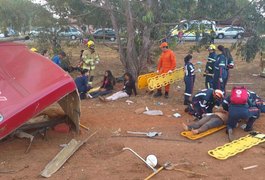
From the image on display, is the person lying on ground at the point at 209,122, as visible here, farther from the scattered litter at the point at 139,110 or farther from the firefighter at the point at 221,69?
the firefighter at the point at 221,69

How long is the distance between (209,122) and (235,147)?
1.03m

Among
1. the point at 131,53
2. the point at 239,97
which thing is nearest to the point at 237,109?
the point at 239,97

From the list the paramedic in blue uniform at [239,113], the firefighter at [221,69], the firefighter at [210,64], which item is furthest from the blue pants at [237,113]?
the firefighter at [210,64]

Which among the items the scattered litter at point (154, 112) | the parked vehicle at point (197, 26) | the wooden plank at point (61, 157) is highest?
the parked vehicle at point (197, 26)

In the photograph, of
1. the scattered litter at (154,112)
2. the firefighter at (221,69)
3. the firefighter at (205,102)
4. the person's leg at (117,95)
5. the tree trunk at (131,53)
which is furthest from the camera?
the tree trunk at (131,53)

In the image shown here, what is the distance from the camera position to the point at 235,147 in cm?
685

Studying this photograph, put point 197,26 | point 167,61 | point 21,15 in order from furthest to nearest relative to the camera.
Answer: point 21,15 → point 197,26 → point 167,61

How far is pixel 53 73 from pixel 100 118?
92.4 inches

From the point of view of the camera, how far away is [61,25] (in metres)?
15.1

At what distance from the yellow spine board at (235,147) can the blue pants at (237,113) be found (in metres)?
0.37

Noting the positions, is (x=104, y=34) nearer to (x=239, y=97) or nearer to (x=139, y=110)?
(x=139, y=110)

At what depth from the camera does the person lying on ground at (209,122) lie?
7.73m

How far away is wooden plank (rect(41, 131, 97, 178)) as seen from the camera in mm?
6045

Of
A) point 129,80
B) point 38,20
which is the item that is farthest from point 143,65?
point 38,20
